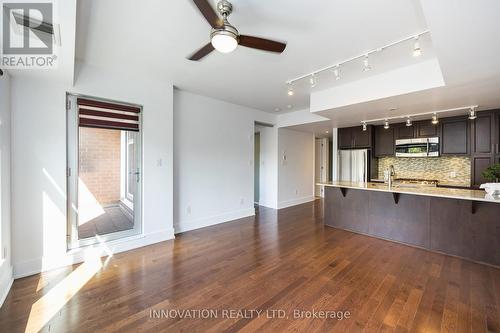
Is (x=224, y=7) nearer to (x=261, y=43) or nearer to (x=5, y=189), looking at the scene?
(x=261, y=43)

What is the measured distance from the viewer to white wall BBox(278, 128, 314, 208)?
6.32 metres

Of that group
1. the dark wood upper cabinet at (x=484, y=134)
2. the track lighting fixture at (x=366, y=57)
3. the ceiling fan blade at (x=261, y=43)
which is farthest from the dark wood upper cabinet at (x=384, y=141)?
the ceiling fan blade at (x=261, y=43)

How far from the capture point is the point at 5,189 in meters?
2.30

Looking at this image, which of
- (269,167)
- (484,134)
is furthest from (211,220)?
(484,134)

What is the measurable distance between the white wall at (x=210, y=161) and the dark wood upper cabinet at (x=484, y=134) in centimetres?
433

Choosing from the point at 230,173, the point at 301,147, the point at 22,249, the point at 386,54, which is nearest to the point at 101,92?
the point at 22,249

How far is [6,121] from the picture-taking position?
2361mm

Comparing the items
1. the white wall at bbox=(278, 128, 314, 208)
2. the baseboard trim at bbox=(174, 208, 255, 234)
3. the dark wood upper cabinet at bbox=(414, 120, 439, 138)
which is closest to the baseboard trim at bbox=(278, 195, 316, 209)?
the white wall at bbox=(278, 128, 314, 208)

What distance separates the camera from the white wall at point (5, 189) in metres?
2.20

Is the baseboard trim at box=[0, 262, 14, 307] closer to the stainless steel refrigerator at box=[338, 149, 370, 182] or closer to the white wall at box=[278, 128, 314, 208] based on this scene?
the white wall at box=[278, 128, 314, 208]

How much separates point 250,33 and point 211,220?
141 inches

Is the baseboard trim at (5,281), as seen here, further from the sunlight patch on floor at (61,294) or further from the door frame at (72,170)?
the door frame at (72,170)

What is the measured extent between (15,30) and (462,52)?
3923mm

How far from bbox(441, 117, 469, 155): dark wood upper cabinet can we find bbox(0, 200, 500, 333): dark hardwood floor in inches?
91.2
